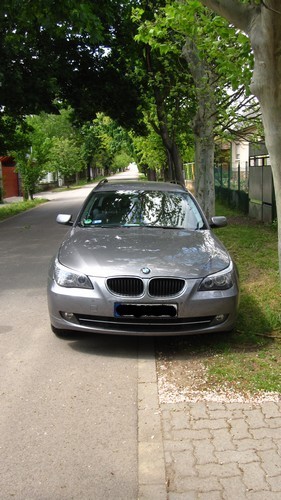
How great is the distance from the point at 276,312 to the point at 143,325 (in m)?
1.84

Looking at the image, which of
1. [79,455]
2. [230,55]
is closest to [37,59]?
[230,55]

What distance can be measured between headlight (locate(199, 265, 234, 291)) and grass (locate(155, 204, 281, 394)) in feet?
1.99

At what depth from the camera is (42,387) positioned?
3941 mm

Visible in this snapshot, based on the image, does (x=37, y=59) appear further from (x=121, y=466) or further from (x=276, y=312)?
(x=121, y=466)

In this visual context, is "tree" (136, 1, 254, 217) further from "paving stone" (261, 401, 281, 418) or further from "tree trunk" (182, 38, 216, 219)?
"paving stone" (261, 401, 281, 418)

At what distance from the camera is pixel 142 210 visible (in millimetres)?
5953

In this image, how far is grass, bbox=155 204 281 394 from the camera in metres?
3.88

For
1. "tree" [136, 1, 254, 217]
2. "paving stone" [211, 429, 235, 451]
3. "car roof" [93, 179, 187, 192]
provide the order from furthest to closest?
1. "tree" [136, 1, 254, 217]
2. "car roof" [93, 179, 187, 192]
3. "paving stone" [211, 429, 235, 451]

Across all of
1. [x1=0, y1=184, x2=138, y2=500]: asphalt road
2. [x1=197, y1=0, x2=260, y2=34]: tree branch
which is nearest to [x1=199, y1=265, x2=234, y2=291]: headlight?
[x1=0, y1=184, x2=138, y2=500]: asphalt road

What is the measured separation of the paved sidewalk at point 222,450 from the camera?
2641mm

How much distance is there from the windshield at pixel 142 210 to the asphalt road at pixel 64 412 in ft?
4.56

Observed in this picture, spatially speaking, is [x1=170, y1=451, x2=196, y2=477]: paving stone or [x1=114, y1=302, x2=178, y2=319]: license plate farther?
[x1=114, y1=302, x2=178, y2=319]: license plate

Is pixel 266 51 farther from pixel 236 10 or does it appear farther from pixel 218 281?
pixel 218 281

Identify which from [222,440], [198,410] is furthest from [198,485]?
[198,410]
